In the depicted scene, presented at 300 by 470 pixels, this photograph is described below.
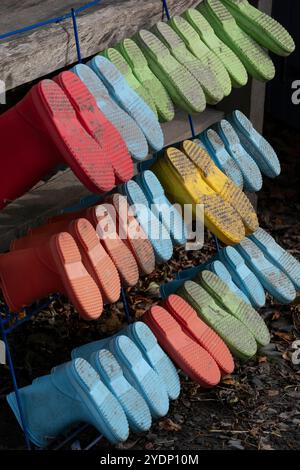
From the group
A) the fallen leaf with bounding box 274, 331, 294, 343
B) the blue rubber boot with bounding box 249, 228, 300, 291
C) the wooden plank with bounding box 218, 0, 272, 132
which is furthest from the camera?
the wooden plank with bounding box 218, 0, 272, 132

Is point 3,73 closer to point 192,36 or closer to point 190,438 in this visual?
point 192,36

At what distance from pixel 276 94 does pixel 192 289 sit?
248 centimetres

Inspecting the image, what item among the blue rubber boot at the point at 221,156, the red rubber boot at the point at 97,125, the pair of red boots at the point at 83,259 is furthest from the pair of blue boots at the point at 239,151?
the red rubber boot at the point at 97,125

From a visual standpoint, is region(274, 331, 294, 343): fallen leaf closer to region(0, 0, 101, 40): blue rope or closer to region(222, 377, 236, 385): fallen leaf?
region(222, 377, 236, 385): fallen leaf

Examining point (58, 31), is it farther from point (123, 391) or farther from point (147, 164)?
point (123, 391)

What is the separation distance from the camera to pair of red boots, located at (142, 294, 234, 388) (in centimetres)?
299

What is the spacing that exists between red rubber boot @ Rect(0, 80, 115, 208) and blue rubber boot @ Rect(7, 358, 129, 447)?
513 millimetres

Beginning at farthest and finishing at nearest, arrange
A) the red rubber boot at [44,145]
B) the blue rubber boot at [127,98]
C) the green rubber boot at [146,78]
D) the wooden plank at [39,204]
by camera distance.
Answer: the wooden plank at [39,204], the green rubber boot at [146,78], the blue rubber boot at [127,98], the red rubber boot at [44,145]

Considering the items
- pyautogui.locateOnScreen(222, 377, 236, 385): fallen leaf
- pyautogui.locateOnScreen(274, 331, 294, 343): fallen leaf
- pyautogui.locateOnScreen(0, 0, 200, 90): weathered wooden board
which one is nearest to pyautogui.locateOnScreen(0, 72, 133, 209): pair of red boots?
pyautogui.locateOnScreen(0, 0, 200, 90): weathered wooden board

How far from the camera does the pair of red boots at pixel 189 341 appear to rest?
2994 mm

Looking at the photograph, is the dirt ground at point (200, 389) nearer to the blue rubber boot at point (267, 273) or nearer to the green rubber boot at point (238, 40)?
the blue rubber boot at point (267, 273)

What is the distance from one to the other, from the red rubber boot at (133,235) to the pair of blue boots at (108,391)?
20 cm

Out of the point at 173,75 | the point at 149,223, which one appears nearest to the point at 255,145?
the point at 173,75

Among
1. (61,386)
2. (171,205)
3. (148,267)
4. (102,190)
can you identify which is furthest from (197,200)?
(61,386)
